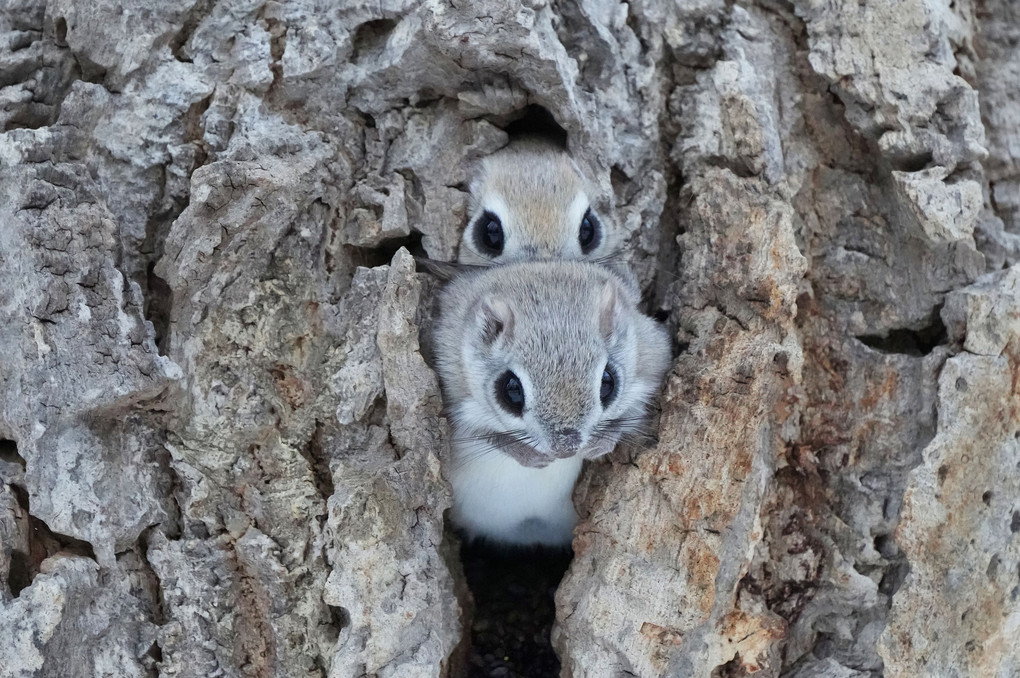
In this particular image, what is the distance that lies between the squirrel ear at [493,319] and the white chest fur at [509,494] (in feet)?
1.35

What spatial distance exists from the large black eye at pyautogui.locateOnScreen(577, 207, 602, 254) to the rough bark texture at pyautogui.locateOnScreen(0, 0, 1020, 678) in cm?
21

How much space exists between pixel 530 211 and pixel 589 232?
246 mm

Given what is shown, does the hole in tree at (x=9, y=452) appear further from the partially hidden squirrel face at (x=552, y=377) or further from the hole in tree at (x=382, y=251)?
the partially hidden squirrel face at (x=552, y=377)

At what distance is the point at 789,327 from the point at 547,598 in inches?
56.3

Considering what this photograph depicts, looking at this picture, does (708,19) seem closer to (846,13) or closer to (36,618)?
(846,13)

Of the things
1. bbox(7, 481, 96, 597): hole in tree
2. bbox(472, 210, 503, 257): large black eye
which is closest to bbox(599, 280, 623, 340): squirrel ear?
bbox(472, 210, 503, 257): large black eye

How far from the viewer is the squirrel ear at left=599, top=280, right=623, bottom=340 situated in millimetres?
3160

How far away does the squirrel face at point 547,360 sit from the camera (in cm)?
297

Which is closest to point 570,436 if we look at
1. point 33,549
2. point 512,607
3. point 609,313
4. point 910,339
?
point 609,313

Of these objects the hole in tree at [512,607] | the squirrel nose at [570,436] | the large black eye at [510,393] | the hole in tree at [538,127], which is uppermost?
the hole in tree at [538,127]

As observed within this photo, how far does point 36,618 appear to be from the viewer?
2521 mm

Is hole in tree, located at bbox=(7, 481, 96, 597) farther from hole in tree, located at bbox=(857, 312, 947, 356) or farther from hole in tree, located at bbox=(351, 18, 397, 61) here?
hole in tree, located at bbox=(857, 312, 947, 356)

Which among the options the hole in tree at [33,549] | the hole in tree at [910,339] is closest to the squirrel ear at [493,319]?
the hole in tree at [910,339]

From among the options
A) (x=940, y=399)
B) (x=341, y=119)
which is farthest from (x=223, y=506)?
(x=940, y=399)
